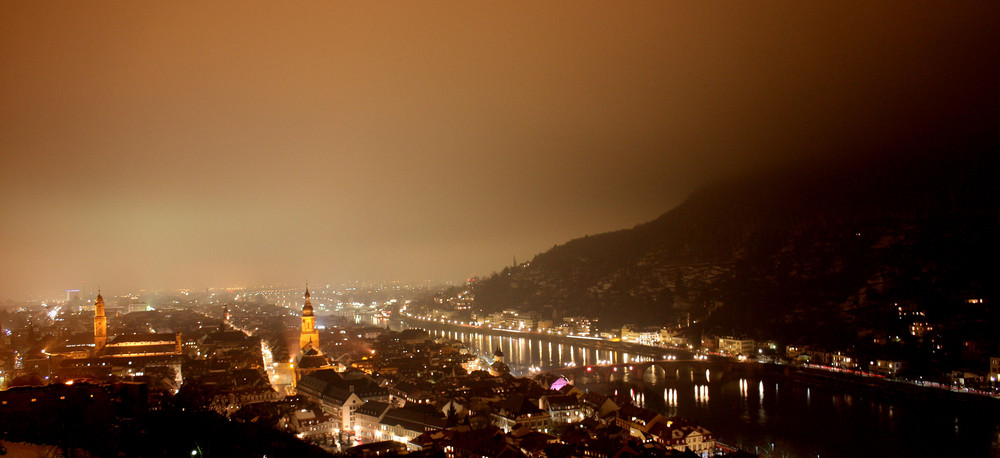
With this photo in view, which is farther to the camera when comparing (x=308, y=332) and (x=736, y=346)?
(x=736, y=346)

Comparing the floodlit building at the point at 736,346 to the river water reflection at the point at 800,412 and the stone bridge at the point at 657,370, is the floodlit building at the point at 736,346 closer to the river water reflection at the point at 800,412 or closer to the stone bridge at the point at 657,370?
the stone bridge at the point at 657,370

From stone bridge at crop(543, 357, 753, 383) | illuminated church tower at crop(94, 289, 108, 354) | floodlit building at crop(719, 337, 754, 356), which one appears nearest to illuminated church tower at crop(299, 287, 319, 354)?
illuminated church tower at crop(94, 289, 108, 354)

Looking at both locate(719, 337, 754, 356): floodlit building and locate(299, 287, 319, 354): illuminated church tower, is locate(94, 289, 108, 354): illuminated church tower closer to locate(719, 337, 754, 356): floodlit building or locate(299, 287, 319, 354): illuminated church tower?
locate(299, 287, 319, 354): illuminated church tower

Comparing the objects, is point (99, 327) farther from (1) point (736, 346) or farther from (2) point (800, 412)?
(1) point (736, 346)

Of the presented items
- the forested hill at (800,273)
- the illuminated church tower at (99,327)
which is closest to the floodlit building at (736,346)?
the forested hill at (800,273)


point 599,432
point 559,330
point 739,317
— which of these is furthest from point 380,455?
point 559,330

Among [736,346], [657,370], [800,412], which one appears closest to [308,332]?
[657,370]

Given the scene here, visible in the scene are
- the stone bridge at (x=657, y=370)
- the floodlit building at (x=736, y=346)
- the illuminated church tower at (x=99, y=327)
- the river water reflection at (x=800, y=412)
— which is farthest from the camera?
the floodlit building at (x=736, y=346)

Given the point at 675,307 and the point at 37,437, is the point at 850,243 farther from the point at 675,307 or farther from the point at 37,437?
the point at 37,437
